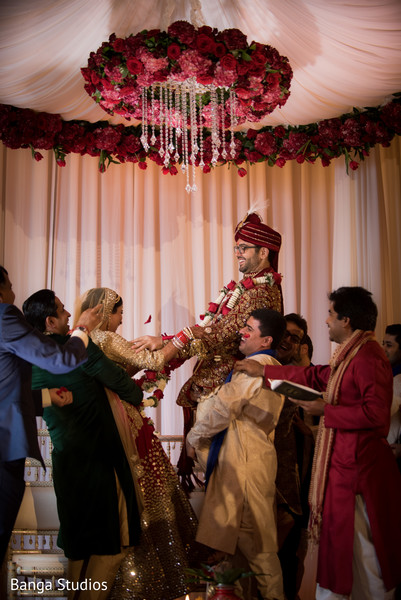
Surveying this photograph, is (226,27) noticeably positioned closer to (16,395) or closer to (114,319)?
(114,319)

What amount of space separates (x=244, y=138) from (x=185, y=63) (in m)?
1.69

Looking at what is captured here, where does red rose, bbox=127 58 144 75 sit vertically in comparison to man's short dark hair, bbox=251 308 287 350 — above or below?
above

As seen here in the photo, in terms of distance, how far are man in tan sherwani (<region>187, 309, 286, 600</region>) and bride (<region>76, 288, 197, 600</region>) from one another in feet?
1.17

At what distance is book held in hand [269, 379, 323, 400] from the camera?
329 cm

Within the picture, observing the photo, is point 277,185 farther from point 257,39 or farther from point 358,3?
point 358,3

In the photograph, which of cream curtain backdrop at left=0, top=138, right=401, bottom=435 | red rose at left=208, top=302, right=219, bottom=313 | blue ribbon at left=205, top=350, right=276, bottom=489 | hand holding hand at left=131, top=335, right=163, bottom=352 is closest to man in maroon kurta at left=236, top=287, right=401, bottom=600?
blue ribbon at left=205, top=350, right=276, bottom=489

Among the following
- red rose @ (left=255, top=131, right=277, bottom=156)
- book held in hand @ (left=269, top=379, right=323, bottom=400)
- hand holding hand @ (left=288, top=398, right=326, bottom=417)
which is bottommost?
hand holding hand @ (left=288, top=398, right=326, bottom=417)

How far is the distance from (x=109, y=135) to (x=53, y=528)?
124 inches

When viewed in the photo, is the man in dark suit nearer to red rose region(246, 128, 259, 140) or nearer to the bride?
the bride

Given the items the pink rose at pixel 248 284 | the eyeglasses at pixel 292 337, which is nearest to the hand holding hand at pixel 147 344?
the pink rose at pixel 248 284

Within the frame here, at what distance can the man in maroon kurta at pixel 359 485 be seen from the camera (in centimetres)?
334

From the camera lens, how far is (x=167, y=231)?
647 centimetres

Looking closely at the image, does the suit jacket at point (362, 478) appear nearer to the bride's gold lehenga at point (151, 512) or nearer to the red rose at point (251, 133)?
the bride's gold lehenga at point (151, 512)

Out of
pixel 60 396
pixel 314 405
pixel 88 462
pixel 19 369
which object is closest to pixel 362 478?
pixel 314 405
